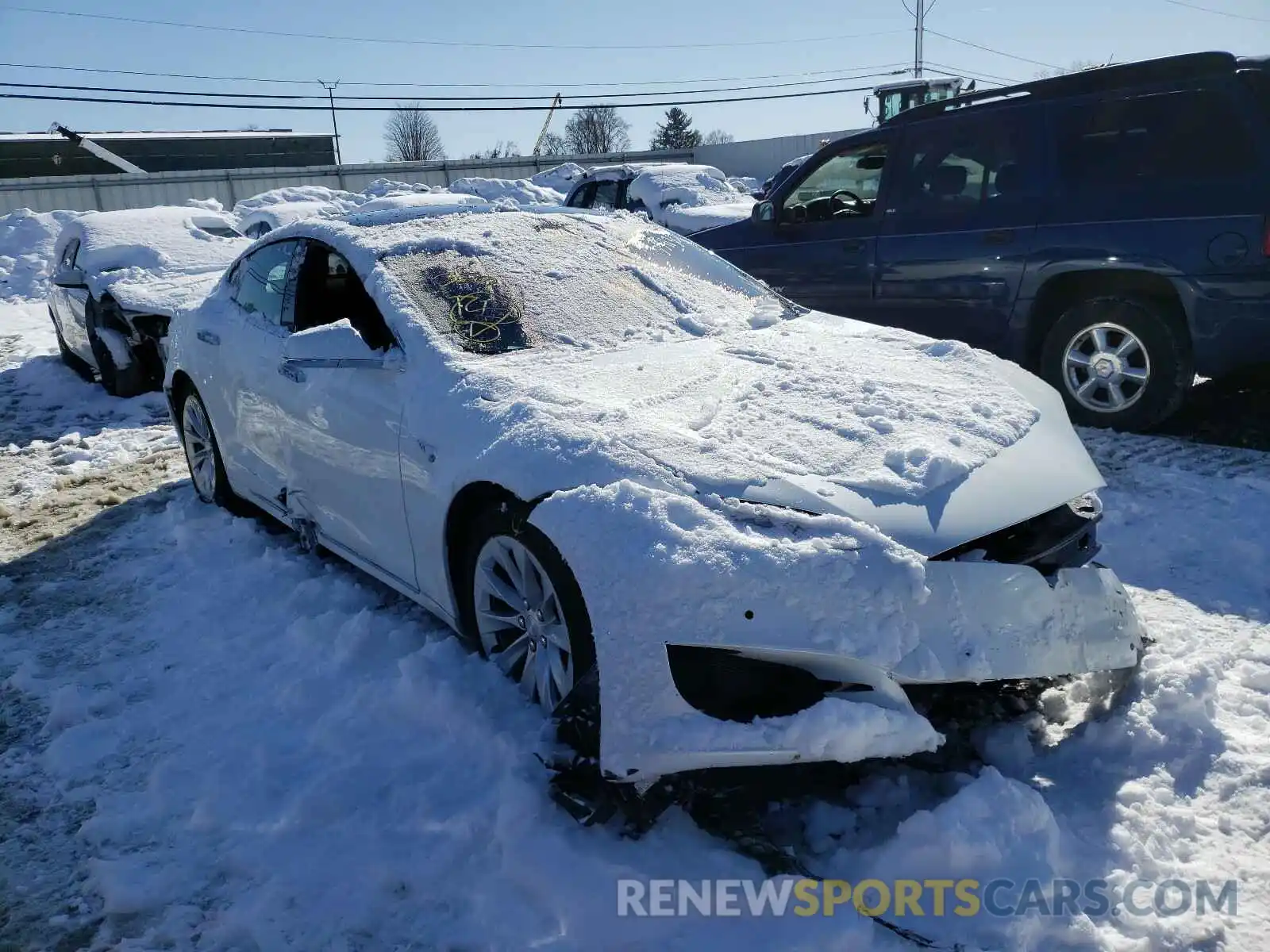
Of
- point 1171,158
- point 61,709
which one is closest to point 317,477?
point 61,709

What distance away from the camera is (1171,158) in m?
5.14

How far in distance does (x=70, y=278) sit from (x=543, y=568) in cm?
783

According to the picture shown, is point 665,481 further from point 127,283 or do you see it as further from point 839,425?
point 127,283

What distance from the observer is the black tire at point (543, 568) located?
2.43 metres

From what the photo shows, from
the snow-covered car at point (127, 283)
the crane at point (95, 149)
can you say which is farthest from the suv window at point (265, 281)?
the crane at point (95, 149)

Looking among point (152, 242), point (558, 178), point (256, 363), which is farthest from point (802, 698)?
point (558, 178)

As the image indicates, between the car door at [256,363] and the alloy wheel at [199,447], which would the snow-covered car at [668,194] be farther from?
the car door at [256,363]

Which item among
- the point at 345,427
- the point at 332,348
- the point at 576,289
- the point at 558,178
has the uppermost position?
the point at 558,178

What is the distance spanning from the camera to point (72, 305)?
835 cm

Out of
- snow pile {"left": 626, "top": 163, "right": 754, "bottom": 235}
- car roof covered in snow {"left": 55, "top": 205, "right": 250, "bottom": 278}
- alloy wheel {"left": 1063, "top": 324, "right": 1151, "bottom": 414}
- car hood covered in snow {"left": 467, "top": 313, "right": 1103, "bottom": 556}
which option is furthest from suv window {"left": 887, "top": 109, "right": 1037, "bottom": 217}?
car roof covered in snow {"left": 55, "top": 205, "right": 250, "bottom": 278}

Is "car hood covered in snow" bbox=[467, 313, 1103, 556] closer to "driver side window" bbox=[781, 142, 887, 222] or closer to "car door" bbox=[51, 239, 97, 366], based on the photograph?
"driver side window" bbox=[781, 142, 887, 222]

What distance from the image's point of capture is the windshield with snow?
344 centimetres

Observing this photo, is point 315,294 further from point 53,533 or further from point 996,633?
point 996,633

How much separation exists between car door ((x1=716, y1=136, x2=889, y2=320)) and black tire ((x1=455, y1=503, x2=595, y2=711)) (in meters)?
4.37
